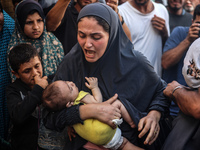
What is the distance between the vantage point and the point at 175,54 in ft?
11.0

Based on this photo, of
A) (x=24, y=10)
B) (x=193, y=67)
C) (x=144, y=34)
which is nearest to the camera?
(x=193, y=67)

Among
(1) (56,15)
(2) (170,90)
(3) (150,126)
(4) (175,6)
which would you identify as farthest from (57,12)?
(4) (175,6)

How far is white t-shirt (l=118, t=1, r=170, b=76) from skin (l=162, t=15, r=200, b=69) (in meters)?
0.31

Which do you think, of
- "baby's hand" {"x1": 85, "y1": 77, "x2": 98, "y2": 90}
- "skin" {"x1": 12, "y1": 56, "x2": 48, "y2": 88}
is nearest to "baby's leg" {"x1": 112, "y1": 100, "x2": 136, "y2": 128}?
"baby's hand" {"x1": 85, "y1": 77, "x2": 98, "y2": 90}

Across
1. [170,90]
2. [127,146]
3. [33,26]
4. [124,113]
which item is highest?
[33,26]

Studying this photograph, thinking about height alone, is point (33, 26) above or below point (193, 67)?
above

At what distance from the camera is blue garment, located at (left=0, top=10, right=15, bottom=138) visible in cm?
316

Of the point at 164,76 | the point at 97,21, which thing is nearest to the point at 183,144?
the point at 97,21

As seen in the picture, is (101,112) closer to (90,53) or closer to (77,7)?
(90,53)

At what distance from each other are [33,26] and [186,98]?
200cm

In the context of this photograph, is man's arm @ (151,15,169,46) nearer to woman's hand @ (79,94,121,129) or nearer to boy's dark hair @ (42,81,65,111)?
woman's hand @ (79,94,121,129)

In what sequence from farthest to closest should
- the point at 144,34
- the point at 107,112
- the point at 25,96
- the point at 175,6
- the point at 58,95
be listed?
the point at 175,6 < the point at 144,34 < the point at 25,96 < the point at 58,95 < the point at 107,112

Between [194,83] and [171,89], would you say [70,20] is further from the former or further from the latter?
[194,83]

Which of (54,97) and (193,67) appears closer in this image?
(193,67)
